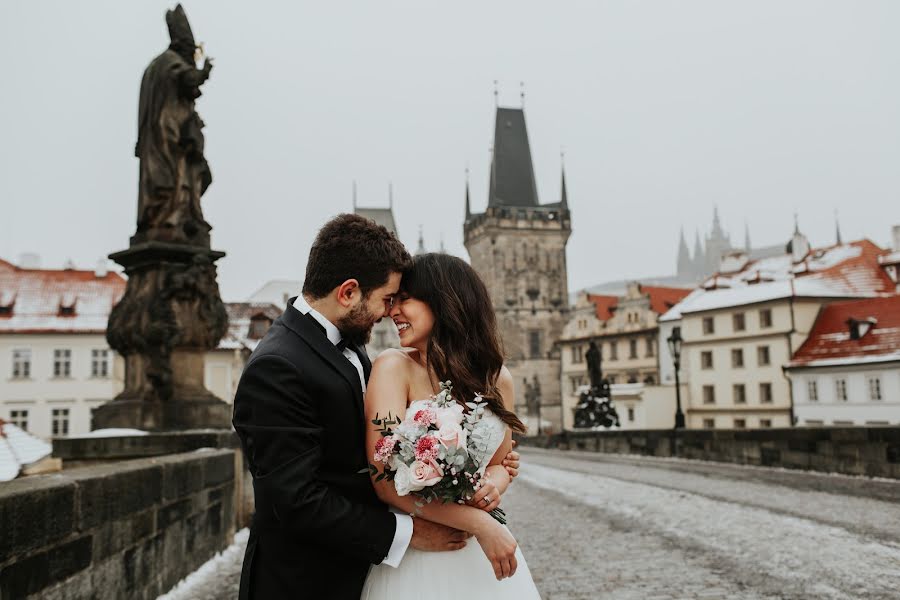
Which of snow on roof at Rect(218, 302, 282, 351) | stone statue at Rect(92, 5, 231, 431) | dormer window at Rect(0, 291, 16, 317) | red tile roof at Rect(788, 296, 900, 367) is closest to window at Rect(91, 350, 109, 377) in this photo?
dormer window at Rect(0, 291, 16, 317)

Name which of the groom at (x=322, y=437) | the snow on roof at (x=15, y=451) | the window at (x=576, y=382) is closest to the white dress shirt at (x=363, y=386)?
the groom at (x=322, y=437)

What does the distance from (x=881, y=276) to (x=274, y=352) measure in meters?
50.5

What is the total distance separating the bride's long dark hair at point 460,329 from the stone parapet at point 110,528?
5.33 ft

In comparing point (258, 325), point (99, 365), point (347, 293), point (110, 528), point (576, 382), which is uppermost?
point (258, 325)

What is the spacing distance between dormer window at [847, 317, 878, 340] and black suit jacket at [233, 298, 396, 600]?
1631 inches

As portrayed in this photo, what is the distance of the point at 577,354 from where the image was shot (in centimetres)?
6550

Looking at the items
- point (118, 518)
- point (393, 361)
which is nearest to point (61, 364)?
point (118, 518)

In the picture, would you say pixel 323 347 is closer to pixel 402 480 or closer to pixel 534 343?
pixel 402 480

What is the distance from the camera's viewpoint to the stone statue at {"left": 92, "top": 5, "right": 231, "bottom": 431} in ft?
23.6

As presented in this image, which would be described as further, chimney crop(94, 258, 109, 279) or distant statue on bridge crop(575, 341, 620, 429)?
chimney crop(94, 258, 109, 279)

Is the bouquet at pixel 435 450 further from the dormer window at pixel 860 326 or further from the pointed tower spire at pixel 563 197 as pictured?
the pointed tower spire at pixel 563 197

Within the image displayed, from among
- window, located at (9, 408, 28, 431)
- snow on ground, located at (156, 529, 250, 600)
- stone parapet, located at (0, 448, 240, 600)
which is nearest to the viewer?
stone parapet, located at (0, 448, 240, 600)

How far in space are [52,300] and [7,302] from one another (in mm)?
2087

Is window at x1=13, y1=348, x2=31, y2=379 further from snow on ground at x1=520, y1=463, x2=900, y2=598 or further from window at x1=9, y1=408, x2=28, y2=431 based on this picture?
snow on ground at x1=520, y1=463, x2=900, y2=598
